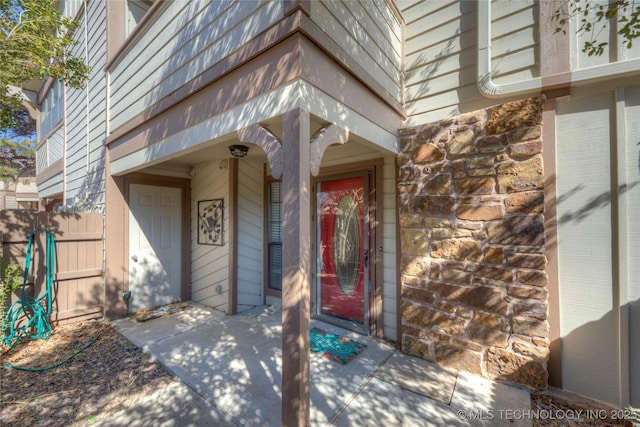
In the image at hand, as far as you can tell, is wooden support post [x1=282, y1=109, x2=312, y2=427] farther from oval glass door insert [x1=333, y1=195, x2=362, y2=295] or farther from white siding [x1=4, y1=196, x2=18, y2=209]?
white siding [x1=4, y1=196, x2=18, y2=209]

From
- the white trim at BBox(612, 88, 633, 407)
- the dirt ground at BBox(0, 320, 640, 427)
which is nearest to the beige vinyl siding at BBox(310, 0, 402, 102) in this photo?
the white trim at BBox(612, 88, 633, 407)

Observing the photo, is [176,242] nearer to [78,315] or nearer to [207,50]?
[78,315]

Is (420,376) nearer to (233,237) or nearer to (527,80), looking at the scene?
(527,80)

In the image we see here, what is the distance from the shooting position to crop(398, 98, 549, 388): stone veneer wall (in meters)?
2.32

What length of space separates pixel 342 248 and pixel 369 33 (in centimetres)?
255

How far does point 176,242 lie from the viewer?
4809mm

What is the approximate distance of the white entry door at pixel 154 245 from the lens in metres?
4.29

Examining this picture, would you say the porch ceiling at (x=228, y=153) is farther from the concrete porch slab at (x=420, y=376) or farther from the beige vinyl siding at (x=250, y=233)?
the concrete porch slab at (x=420, y=376)

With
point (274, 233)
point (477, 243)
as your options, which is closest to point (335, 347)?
point (477, 243)

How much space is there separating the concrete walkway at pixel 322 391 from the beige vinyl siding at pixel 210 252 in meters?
1.15

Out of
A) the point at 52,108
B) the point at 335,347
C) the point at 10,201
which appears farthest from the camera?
the point at 10,201

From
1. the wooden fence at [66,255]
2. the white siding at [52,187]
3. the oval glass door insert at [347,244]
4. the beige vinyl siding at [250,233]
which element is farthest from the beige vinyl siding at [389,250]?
the white siding at [52,187]

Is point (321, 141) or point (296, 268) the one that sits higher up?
point (321, 141)

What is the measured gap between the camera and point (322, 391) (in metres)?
2.31
